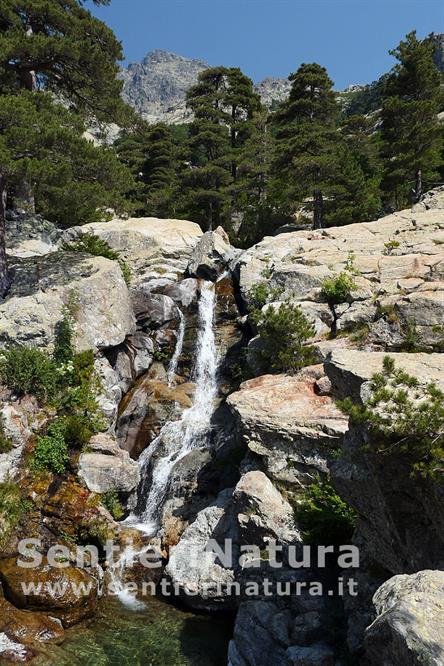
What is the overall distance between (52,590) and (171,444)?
629 cm

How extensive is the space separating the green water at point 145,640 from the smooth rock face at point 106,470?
331 cm

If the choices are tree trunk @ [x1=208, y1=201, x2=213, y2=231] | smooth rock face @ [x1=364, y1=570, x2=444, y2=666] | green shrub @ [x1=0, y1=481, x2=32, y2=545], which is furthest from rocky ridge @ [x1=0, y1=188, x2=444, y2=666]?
tree trunk @ [x1=208, y1=201, x2=213, y2=231]

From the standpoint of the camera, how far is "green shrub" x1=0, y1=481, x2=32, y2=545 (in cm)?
1191

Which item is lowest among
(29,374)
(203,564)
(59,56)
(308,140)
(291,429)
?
(203,564)

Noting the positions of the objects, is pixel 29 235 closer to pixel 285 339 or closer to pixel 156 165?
pixel 285 339

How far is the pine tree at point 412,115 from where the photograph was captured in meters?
27.2

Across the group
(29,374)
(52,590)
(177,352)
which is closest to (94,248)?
(177,352)

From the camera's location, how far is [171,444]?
16031mm

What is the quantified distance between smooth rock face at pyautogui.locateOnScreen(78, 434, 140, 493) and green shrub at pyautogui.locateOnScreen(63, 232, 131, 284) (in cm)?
1026

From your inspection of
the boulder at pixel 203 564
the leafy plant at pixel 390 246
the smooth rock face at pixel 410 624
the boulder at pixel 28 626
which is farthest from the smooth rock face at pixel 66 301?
the smooth rock face at pixel 410 624

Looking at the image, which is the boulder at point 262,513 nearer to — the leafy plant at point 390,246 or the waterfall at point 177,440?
the waterfall at point 177,440

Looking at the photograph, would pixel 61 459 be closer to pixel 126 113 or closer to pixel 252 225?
pixel 126 113

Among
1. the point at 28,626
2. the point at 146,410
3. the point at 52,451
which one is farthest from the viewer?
the point at 146,410

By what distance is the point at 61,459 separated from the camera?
1374cm
